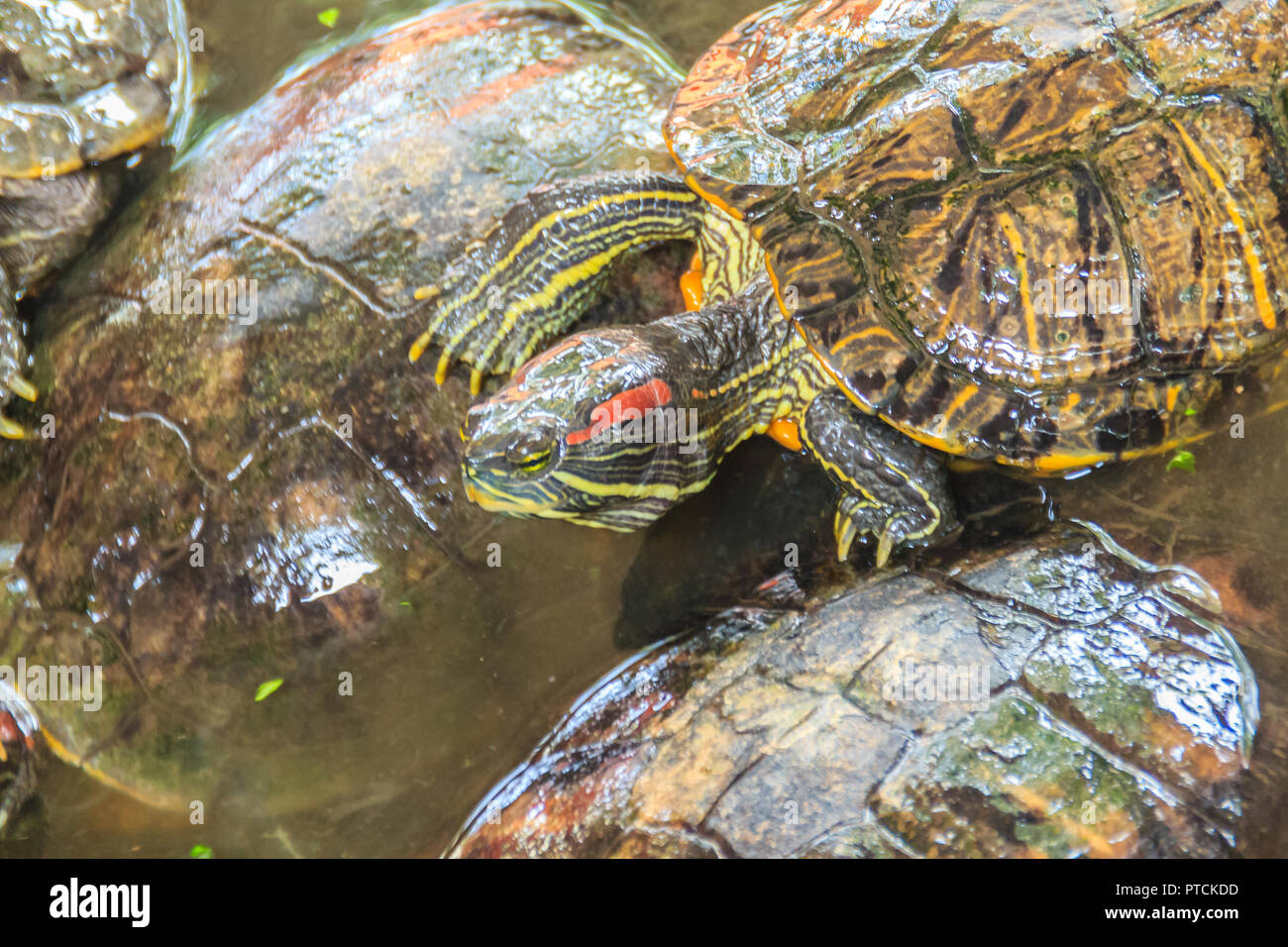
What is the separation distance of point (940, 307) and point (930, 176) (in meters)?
0.48

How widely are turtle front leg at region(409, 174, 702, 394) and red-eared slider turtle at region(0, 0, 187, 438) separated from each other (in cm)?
187

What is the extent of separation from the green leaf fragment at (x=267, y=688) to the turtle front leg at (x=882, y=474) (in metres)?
2.35

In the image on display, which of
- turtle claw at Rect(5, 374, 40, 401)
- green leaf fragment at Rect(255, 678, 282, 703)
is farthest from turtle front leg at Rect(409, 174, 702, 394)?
turtle claw at Rect(5, 374, 40, 401)

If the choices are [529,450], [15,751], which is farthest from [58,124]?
[529,450]

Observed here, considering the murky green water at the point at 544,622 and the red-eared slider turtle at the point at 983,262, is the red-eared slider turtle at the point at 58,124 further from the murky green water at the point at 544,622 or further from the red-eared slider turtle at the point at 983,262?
the red-eared slider turtle at the point at 983,262

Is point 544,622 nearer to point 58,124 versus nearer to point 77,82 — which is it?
point 58,124

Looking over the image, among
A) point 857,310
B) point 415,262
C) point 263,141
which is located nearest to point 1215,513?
point 857,310

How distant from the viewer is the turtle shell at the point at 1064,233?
3.04 metres

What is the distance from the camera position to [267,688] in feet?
11.4

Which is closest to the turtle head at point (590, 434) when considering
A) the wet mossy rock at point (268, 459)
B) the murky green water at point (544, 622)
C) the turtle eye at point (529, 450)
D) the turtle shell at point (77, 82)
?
the turtle eye at point (529, 450)

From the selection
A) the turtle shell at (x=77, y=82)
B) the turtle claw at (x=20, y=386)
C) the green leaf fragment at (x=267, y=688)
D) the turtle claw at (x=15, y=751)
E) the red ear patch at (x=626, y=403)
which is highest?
the turtle shell at (x=77, y=82)

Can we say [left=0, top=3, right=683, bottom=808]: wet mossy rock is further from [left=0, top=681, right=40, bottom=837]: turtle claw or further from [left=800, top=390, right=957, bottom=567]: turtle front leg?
[left=800, top=390, right=957, bottom=567]: turtle front leg

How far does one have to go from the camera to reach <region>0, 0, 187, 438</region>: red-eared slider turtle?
13.0 ft
